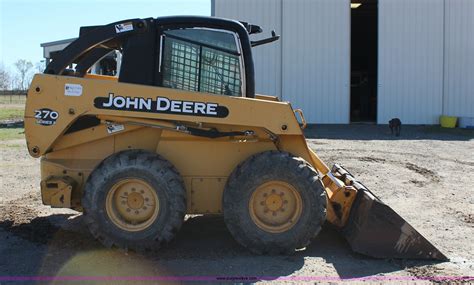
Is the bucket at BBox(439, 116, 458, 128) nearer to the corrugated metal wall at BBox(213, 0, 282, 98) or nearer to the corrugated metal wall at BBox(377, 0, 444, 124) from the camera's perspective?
the corrugated metal wall at BBox(377, 0, 444, 124)

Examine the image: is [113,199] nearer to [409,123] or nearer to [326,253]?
[326,253]

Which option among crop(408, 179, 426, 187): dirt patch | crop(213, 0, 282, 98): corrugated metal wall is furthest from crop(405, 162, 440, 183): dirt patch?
crop(213, 0, 282, 98): corrugated metal wall

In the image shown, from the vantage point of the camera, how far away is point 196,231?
20.4ft

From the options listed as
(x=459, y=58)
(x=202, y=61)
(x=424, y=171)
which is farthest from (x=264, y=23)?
(x=202, y=61)

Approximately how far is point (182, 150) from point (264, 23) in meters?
18.1

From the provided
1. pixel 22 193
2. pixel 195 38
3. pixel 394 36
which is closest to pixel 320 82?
pixel 394 36

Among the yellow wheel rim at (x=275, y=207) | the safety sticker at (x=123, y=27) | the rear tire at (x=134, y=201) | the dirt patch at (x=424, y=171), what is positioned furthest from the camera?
the dirt patch at (x=424, y=171)

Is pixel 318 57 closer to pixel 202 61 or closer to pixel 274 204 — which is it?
pixel 202 61

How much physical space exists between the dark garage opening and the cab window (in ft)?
71.7

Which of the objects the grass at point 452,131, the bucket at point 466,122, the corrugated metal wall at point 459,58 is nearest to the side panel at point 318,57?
the grass at point 452,131

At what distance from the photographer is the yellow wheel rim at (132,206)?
5.20 meters

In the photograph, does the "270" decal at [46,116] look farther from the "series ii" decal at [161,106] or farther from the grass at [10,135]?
the grass at [10,135]

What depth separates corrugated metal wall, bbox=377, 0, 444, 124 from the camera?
883 inches

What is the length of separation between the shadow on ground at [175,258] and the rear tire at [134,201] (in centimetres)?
24
